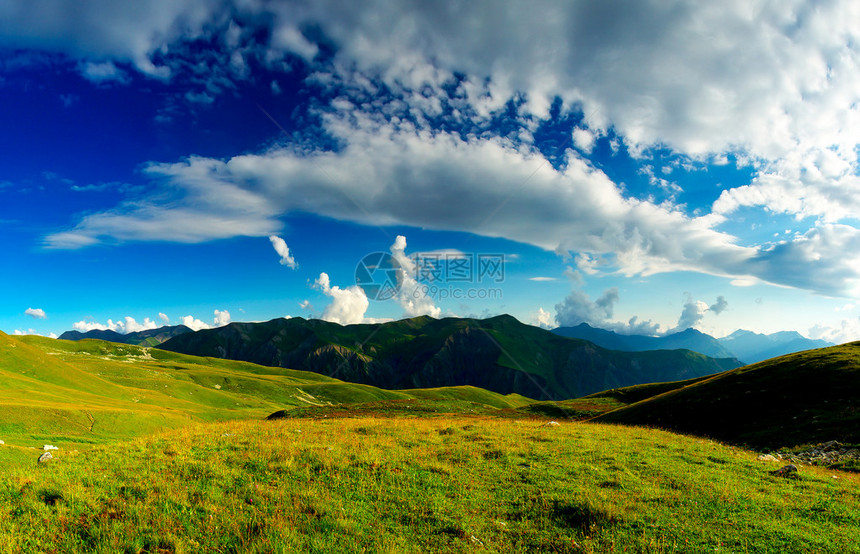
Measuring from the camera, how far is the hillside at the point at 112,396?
105 feet

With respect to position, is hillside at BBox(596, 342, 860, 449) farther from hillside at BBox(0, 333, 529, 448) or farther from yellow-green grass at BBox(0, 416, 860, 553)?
hillside at BBox(0, 333, 529, 448)

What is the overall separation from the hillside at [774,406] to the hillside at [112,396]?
128ft

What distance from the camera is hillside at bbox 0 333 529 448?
3212 centimetres

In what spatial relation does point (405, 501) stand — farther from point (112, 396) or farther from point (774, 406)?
point (112, 396)

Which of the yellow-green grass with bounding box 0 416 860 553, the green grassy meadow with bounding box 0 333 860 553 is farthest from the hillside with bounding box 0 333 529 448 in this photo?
→ the yellow-green grass with bounding box 0 416 860 553

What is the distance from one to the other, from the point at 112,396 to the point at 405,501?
281ft

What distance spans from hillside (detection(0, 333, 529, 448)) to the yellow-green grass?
65.5 ft

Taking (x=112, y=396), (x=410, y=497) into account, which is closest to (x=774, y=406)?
(x=410, y=497)

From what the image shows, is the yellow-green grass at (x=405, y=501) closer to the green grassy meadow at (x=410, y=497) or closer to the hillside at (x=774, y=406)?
the green grassy meadow at (x=410, y=497)

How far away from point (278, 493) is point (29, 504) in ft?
20.5

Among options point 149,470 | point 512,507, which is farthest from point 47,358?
point 512,507

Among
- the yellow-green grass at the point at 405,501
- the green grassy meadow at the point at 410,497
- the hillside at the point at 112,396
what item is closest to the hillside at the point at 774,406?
the green grassy meadow at the point at 410,497

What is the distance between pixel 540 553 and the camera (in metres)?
8.45

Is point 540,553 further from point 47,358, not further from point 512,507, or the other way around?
point 47,358
